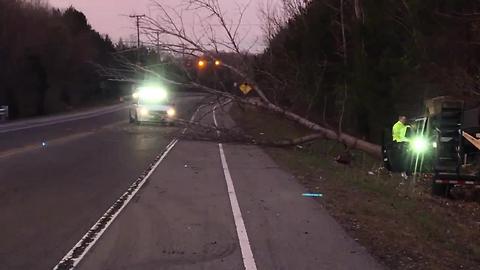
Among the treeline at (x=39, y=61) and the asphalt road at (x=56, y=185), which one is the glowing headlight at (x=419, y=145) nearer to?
the asphalt road at (x=56, y=185)

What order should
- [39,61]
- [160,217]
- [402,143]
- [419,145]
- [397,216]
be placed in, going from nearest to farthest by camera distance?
[160,217] < [397,216] < [419,145] < [402,143] < [39,61]

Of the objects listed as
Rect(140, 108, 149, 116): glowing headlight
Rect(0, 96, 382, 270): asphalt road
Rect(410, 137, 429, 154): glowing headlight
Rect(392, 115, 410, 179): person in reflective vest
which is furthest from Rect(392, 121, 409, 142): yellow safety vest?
Rect(140, 108, 149, 116): glowing headlight

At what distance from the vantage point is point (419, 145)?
13.6 metres

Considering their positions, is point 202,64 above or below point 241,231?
above

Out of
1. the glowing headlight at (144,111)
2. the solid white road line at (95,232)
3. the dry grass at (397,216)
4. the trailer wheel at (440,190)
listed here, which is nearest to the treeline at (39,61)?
the glowing headlight at (144,111)

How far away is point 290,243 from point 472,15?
966 centimetres

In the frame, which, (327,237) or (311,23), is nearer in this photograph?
(327,237)

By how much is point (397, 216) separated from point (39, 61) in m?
46.0

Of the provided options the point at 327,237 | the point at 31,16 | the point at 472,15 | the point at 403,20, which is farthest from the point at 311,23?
the point at 31,16

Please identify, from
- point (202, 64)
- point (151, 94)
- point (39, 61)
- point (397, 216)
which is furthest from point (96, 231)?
point (39, 61)

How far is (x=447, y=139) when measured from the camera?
11305 millimetres

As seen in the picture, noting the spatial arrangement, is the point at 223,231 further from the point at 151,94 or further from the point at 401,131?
the point at 151,94

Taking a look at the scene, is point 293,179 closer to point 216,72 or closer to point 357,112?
point 216,72

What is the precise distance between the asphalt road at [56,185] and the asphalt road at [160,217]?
0.06 ft
